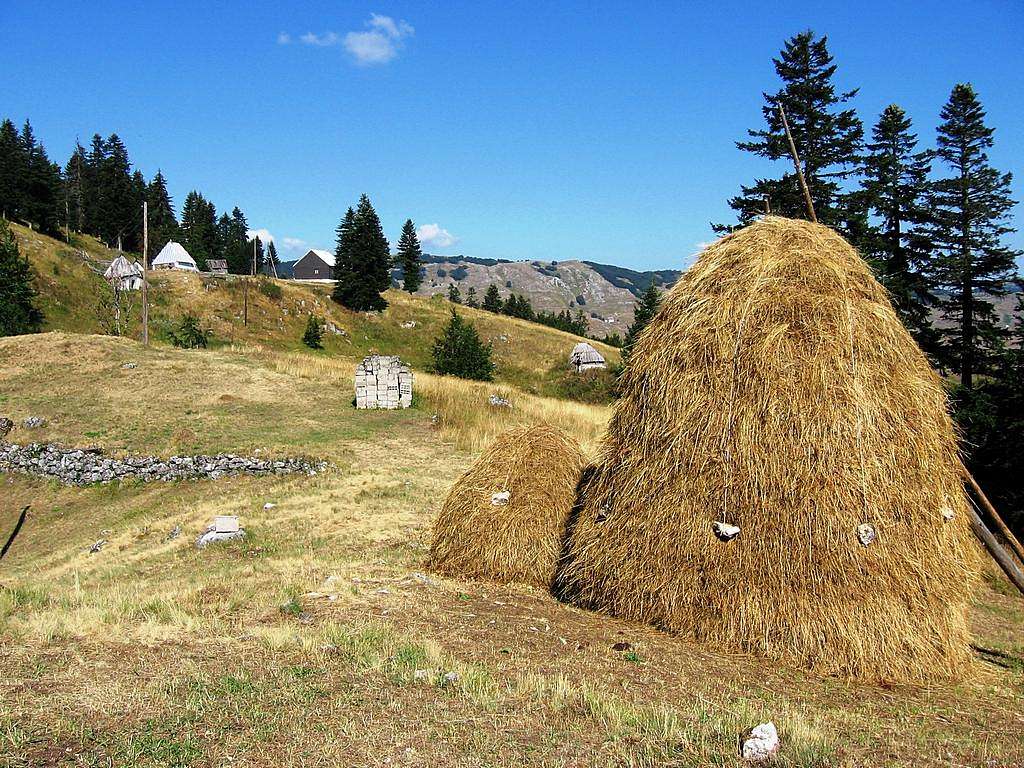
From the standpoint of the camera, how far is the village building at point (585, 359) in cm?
5969

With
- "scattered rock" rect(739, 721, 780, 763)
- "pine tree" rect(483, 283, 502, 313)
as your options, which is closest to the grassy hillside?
"pine tree" rect(483, 283, 502, 313)

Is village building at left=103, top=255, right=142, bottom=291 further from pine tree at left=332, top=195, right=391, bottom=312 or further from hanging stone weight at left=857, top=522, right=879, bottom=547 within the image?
hanging stone weight at left=857, top=522, right=879, bottom=547

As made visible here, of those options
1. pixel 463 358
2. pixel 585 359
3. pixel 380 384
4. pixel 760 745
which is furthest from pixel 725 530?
pixel 585 359

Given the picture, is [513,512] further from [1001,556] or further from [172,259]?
[172,259]

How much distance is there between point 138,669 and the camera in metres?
5.68

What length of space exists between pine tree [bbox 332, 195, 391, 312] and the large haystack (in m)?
64.8

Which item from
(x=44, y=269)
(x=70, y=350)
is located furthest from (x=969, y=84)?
(x=44, y=269)

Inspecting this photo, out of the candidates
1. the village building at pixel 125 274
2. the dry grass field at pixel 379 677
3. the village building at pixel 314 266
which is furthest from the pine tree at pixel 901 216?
the village building at pixel 314 266

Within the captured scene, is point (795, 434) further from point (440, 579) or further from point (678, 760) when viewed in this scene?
point (440, 579)

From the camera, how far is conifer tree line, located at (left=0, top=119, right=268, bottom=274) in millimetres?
74062

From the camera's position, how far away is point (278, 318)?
61.5m

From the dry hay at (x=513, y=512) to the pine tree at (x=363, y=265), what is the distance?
61785mm

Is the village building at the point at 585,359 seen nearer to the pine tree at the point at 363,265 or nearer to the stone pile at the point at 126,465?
the pine tree at the point at 363,265

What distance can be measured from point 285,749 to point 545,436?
629 centimetres
